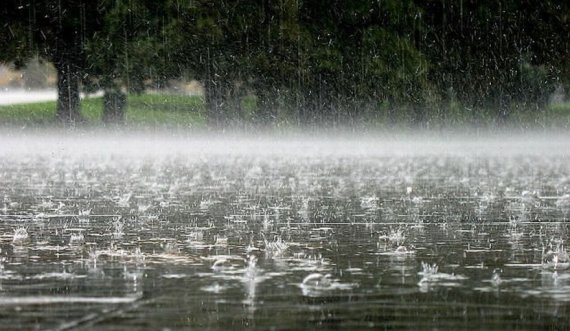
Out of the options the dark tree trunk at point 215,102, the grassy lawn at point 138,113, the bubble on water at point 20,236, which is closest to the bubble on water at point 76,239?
the bubble on water at point 20,236

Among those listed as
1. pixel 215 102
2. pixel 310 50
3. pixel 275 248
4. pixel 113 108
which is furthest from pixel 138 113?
pixel 275 248

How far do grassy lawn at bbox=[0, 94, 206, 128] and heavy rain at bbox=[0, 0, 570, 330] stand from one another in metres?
0.21

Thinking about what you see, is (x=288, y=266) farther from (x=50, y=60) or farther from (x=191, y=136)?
(x=50, y=60)

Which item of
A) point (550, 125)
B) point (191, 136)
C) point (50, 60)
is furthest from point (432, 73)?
point (50, 60)

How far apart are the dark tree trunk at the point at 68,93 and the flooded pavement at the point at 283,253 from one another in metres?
21.3

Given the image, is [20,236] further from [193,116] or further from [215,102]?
[193,116]

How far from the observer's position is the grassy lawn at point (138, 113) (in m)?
40.1

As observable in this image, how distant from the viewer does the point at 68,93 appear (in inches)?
1476

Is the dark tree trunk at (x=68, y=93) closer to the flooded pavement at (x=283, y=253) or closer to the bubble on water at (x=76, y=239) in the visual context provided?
the flooded pavement at (x=283, y=253)

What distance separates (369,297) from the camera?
212 inches

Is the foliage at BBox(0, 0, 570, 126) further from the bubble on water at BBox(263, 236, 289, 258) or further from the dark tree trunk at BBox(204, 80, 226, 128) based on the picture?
the bubble on water at BBox(263, 236, 289, 258)

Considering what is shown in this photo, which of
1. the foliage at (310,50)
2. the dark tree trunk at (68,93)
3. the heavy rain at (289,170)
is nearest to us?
the heavy rain at (289,170)

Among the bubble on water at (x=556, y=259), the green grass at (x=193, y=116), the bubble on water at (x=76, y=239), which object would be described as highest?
the green grass at (x=193, y=116)

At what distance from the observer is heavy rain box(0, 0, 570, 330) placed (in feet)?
17.7
